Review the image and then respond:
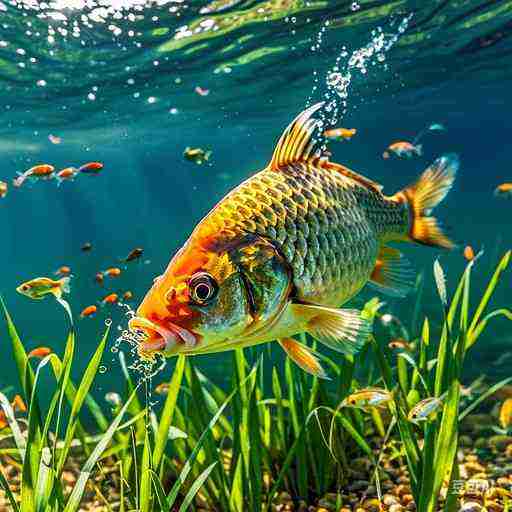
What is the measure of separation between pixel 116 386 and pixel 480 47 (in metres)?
18.9

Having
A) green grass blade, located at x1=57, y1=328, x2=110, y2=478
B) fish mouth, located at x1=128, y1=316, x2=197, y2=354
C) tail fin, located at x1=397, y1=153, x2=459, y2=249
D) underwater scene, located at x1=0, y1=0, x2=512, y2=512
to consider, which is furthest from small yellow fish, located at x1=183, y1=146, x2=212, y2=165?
fish mouth, located at x1=128, y1=316, x2=197, y2=354

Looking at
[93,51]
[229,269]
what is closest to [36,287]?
[229,269]

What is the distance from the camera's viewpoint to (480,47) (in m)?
20.9

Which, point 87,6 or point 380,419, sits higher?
point 87,6

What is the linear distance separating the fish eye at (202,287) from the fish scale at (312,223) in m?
0.23

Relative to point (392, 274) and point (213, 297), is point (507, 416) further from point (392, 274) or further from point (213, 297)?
point (213, 297)

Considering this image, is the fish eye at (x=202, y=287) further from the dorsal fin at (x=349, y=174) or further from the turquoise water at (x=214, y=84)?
the dorsal fin at (x=349, y=174)

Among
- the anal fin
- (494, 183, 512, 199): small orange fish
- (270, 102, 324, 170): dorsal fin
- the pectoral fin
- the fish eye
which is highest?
(270, 102, 324, 170): dorsal fin

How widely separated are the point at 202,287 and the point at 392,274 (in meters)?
1.28

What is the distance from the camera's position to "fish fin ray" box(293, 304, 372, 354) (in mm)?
1823

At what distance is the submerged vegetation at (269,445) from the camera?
114 inches

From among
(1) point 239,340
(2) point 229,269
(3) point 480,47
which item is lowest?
(1) point 239,340

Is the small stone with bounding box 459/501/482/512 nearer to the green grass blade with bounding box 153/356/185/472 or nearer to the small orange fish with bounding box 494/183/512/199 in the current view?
the green grass blade with bounding box 153/356/185/472

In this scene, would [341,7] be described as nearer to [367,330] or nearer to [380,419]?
[380,419]
